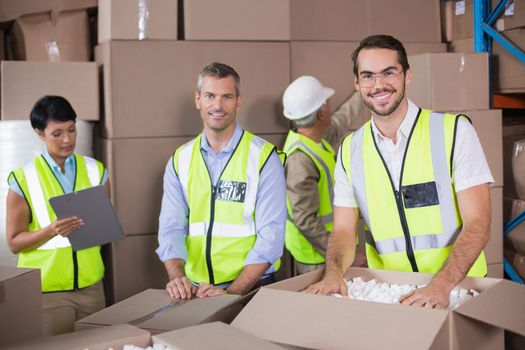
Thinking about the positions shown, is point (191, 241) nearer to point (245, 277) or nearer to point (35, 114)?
point (245, 277)

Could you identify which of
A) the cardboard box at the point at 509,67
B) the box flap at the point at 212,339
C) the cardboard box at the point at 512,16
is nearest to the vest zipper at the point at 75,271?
the box flap at the point at 212,339

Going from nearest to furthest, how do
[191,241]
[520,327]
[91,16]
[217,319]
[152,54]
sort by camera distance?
[520,327]
[217,319]
[191,241]
[152,54]
[91,16]

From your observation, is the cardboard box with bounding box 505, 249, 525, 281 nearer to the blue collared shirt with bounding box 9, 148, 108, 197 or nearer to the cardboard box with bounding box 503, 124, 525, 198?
the cardboard box with bounding box 503, 124, 525, 198

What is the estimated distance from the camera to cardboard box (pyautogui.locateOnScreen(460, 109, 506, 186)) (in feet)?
11.6

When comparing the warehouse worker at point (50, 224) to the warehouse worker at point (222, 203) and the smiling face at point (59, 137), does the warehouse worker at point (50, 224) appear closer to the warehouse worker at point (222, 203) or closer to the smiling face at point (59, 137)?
the smiling face at point (59, 137)

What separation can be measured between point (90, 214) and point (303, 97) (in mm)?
1238

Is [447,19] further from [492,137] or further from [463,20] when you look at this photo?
[492,137]

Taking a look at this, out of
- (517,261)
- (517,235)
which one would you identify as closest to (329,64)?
(517,235)

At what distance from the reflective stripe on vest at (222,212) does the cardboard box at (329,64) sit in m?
1.18

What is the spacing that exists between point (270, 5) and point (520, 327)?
2480mm

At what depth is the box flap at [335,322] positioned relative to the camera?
1458 millimetres

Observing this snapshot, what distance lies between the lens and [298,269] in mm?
3605

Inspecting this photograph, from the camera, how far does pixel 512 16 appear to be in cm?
357

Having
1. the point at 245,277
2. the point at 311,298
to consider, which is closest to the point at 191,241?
the point at 245,277
